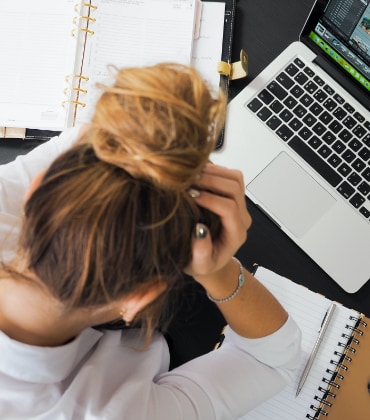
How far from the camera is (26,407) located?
51 cm

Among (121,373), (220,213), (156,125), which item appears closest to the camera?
(156,125)

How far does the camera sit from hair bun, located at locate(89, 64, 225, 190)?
1.09 ft

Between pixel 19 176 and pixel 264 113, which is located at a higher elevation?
pixel 264 113

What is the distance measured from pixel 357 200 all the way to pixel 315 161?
88 millimetres

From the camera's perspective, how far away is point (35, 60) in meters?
0.75

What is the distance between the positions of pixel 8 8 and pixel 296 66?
1.57 feet

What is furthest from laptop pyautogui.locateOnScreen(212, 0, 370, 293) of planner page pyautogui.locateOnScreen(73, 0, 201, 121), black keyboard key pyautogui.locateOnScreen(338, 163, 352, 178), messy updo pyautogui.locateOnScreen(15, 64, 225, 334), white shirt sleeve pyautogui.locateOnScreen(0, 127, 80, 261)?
messy updo pyautogui.locateOnScreen(15, 64, 225, 334)

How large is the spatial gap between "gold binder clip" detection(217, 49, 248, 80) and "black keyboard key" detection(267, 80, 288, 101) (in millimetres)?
45

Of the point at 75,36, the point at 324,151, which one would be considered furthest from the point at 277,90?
the point at 75,36

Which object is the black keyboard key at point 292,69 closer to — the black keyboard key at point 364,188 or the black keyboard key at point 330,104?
the black keyboard key at point 330,104

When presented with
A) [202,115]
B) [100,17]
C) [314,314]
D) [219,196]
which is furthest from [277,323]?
[100,17]

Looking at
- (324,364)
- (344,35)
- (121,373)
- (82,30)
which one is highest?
(344,35)

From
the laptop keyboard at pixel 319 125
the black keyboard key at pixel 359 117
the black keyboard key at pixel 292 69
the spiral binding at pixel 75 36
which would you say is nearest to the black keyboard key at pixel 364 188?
the laptop keyboard at pixel 319 125

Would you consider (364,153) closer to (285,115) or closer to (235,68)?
(285,115)
